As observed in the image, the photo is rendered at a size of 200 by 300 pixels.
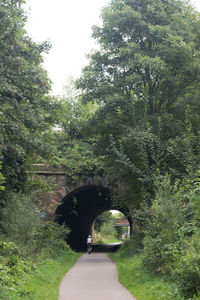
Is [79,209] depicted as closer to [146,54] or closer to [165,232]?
[146,54]

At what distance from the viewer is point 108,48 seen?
18.6 metres

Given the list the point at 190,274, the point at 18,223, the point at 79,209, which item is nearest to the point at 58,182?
the point at 18,223

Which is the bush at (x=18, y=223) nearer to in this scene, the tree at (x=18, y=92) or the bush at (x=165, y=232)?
the tree at (x=18, y=92)

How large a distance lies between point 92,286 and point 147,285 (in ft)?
5.71

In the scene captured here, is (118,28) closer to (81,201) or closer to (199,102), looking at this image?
(199,102)

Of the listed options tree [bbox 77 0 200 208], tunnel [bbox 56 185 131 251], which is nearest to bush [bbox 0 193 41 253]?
tree [bbox 77 0 200 208]

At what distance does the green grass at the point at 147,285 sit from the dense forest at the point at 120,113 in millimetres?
700

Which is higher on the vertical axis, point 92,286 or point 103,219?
point 103,219

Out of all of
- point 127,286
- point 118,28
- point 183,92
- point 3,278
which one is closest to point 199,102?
point 183,92

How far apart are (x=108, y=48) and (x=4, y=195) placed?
9.30 meters

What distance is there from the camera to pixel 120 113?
18188 mm

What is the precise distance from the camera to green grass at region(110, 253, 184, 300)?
307 inches

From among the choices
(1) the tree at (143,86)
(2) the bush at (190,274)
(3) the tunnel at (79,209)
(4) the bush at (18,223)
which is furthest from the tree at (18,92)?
(3) the tunnel at (79,209)

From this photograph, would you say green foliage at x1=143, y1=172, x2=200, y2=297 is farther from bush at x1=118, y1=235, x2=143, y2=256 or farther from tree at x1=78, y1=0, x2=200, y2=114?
tree at x1=78, y1=0, x2=200, y2=114
